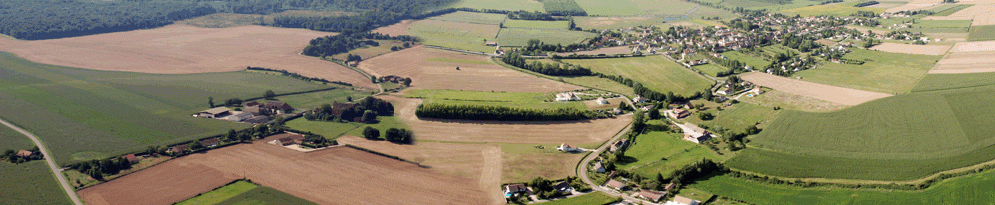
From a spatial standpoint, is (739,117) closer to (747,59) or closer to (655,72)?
(655,72)

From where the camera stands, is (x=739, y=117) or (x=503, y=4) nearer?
(x=739, y=117)

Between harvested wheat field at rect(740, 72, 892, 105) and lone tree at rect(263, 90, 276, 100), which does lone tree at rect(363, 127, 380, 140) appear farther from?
harvested wheat field at rect(740, 72, 892, 105)

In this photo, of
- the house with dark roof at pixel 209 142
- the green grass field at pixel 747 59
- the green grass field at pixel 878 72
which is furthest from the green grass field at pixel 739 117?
the house with dark roof at pixel 209 142

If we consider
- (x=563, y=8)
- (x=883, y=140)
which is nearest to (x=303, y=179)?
(x=883, y=140)

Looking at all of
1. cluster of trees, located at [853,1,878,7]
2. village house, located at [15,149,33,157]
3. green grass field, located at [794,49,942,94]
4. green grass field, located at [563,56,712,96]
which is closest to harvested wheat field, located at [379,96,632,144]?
green grass field, located at [563,56,712,96]

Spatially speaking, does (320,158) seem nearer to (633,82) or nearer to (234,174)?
(234,174)

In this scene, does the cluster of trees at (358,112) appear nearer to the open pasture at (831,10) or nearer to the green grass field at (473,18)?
the green grass field at (473,18)

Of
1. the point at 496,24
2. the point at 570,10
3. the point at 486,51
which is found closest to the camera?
the point at 486,51

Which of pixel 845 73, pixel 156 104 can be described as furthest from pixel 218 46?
pixel 845 73
